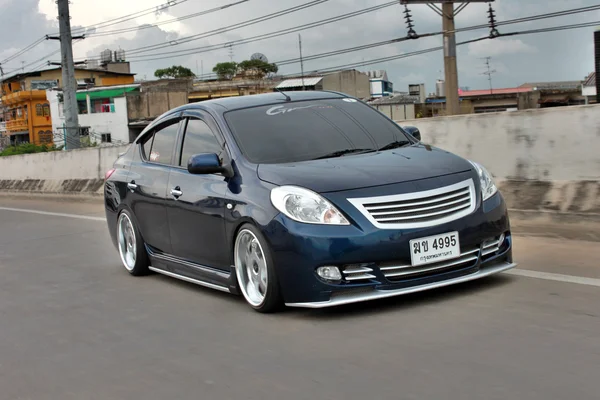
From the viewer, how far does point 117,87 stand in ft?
315

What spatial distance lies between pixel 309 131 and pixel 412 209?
145 cm

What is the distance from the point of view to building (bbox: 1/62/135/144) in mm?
107000

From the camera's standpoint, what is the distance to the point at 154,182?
7352 millimetres

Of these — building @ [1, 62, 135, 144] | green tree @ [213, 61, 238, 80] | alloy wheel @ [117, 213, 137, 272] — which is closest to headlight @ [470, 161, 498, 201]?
alloy wheel @ [117, 213, 137, 272]

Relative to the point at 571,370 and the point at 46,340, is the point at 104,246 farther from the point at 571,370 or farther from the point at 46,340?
the point at 571,370

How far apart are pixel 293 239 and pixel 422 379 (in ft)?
5.15

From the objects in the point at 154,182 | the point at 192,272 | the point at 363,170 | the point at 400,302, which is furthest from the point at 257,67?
the point at 400,302

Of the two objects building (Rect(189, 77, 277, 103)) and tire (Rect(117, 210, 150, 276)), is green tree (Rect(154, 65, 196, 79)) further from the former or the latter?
tire (Rect(117, 210, 150, 276))

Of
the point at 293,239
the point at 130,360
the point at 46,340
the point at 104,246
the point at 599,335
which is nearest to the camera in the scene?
the point at 599,335

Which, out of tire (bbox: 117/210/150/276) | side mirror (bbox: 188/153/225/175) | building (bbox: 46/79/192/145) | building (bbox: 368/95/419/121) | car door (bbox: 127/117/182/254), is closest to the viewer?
side mirror (bbox: 188/153/225/175)

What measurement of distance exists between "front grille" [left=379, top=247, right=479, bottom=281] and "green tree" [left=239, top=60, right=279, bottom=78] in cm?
10832

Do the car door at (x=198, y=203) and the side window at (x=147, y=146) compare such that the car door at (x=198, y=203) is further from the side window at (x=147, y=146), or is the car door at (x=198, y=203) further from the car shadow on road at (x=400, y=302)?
the car shadow on road at (x=400, y=302)

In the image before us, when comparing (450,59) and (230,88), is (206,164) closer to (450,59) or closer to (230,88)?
(450,59)

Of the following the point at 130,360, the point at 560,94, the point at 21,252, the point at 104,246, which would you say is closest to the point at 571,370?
the point at 130,360
